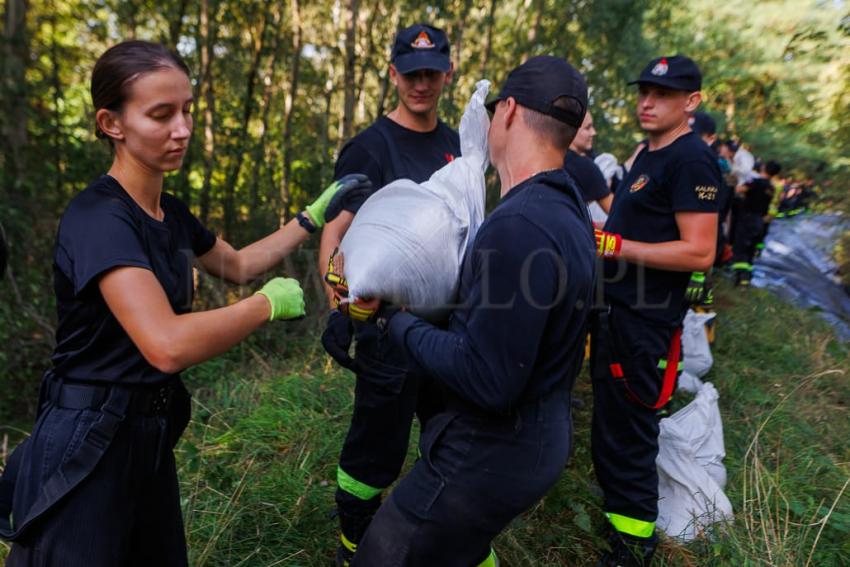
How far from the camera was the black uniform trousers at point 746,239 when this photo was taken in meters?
8.21

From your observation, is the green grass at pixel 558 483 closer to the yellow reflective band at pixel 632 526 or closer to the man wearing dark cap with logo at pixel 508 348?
the yellow reflective band at pixel 632 526

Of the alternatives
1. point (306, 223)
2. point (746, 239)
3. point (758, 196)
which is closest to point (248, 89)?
point (306, 223)

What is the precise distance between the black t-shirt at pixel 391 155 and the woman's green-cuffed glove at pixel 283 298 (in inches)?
31.4

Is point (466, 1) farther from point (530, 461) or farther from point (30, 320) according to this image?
point (530, 461)

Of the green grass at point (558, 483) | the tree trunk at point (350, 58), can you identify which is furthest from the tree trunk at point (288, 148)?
the green grass at point (558, 483)

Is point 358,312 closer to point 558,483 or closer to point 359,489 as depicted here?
point 359,489

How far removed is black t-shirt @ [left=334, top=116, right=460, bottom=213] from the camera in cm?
239

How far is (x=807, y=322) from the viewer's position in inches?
250

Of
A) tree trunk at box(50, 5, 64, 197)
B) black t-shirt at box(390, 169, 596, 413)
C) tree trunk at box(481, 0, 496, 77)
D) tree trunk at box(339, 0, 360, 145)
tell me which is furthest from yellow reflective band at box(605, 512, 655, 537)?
tree trunk at box(481, 0, 496, 77)

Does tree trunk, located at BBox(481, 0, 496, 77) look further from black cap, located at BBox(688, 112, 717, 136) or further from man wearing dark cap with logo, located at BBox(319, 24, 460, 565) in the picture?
man wearing dark cap with logo, located at BBox(319, 24, 460, 565)

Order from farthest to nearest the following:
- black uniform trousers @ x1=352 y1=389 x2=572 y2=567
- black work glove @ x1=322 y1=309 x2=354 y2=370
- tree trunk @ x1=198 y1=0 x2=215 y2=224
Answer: tree trunk @ x1=198 y1=0 x2=215 y2=224 → black work glove @ x1=322 y1=309 x2=354 y2=370 → black uniform trousers @ x1=352 y1=389 x2=572 y2=567

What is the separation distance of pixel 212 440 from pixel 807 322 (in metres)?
6.33

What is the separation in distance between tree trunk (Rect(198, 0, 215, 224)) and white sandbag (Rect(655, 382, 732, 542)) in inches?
196

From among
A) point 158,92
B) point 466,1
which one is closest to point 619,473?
point 158,92
